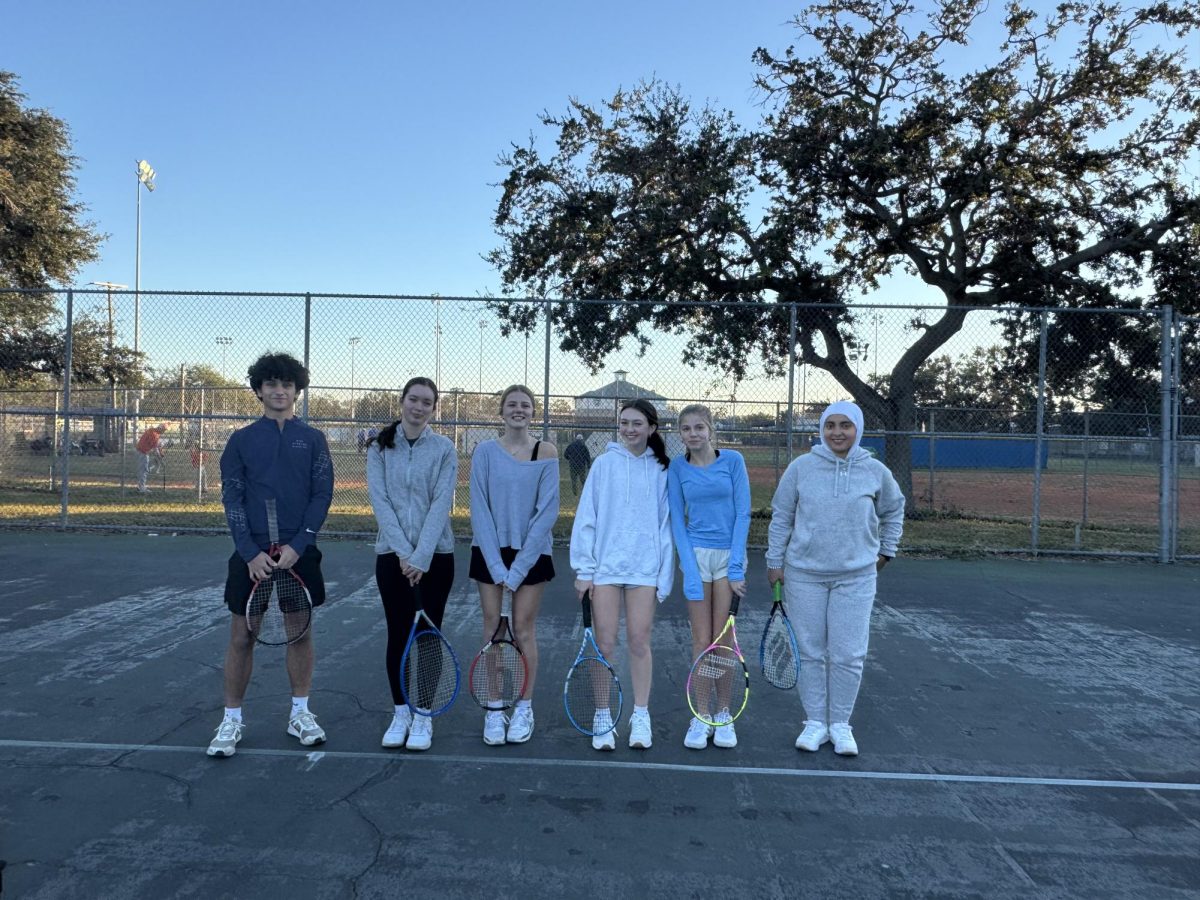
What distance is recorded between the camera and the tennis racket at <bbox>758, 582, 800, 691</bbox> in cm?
434

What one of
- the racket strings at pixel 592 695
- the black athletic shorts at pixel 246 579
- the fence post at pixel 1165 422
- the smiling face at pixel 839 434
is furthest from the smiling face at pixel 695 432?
the fence post at pixel 1165 422

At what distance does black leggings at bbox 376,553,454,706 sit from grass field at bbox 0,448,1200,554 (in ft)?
24.8

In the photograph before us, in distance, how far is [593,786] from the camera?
3846 millimetres

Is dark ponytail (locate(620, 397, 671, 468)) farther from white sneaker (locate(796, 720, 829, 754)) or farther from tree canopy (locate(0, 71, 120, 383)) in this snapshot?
tree canopy (locate(0, 71, 120, 383))

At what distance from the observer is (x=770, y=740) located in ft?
14.7

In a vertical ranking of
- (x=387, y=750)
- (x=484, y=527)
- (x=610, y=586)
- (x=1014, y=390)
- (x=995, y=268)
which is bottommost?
(x=387, y=750)

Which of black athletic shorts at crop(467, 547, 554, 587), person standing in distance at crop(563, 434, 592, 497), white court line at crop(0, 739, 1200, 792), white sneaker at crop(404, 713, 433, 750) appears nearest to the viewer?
white court line at crop(0, 739, 1200, 792)

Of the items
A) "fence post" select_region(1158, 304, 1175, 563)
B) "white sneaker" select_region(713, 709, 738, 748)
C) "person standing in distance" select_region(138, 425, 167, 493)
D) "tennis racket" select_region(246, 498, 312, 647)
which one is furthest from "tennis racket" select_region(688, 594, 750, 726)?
"person standing in distance" select_region(138, 425, 167, 493)

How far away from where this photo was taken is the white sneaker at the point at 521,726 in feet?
14.3

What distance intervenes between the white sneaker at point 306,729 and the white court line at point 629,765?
0.22ft

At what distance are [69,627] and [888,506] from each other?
20.0 feet

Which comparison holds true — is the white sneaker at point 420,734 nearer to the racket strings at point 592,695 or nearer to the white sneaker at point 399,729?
the white sneaker at point 399,729

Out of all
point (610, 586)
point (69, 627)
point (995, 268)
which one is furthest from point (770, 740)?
point (995, 268)

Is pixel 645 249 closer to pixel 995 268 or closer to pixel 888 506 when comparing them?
pixel 995 268
